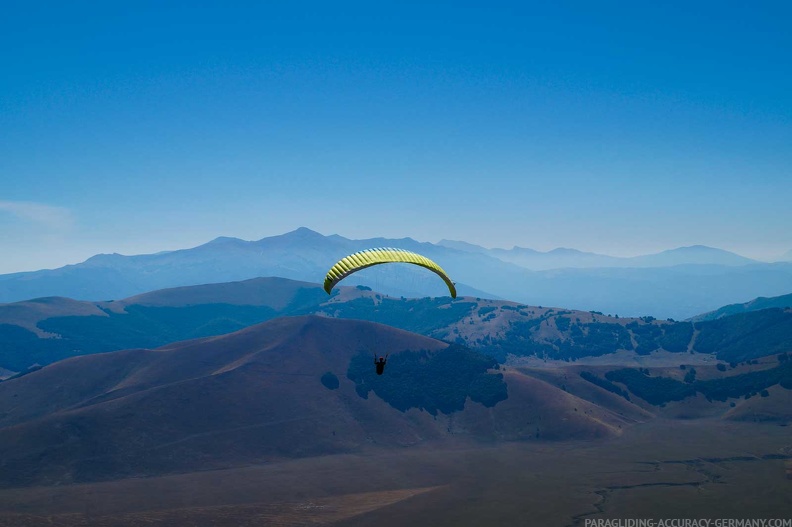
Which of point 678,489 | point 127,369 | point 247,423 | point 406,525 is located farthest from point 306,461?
point 127,369

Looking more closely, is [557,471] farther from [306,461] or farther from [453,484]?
[306,461]

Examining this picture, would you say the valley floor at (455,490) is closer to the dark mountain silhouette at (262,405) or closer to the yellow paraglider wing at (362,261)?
the dark mountain silhouette at (262,405)

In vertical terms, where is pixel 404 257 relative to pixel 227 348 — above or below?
above

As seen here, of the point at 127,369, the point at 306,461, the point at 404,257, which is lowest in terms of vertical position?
the point at 306,461

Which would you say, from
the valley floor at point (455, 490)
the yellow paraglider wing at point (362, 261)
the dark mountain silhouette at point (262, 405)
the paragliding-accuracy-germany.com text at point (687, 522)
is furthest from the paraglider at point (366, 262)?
the dark mountain silhouette at point (262, 405)

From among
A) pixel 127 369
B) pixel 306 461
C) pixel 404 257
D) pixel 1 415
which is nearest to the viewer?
pixel 404 257

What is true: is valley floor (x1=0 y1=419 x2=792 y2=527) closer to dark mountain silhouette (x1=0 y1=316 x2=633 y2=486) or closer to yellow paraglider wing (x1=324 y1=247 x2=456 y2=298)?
dark mountain silhouette (x1=0 y1=316 x2=633 y2=486)
